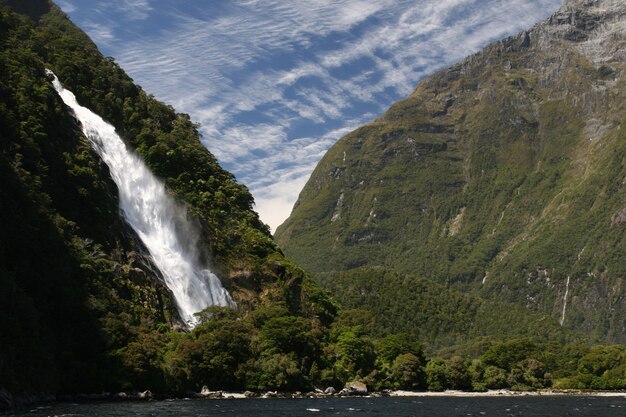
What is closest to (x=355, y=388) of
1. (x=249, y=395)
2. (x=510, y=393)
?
(x=249, y=395)

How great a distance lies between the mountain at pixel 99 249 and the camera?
312 ft

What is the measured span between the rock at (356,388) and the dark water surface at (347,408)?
8.09 m

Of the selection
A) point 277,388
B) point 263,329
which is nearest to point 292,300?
point 263,329

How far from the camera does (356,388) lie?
12681cm

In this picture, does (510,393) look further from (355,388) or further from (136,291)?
(136,291)

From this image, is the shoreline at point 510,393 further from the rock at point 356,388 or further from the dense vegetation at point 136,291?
the rock at point 356,388

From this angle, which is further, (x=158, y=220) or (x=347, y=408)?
(x=158, y=220)

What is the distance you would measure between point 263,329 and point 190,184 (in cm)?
4429

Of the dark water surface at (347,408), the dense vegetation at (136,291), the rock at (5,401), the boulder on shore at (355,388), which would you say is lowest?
the dark water surface at (347,408)

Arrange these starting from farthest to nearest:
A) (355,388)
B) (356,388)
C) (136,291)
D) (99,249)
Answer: (356,388) < (355,388) < (136,291) < (99,249)

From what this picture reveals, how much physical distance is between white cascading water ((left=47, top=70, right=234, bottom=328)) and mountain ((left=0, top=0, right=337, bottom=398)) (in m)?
2.48

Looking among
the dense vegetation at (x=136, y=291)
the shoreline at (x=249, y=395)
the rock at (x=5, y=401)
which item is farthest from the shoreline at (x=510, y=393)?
the rock at (x=5, y=401)

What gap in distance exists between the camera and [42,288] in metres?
97.6

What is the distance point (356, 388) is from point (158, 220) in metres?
46.0
